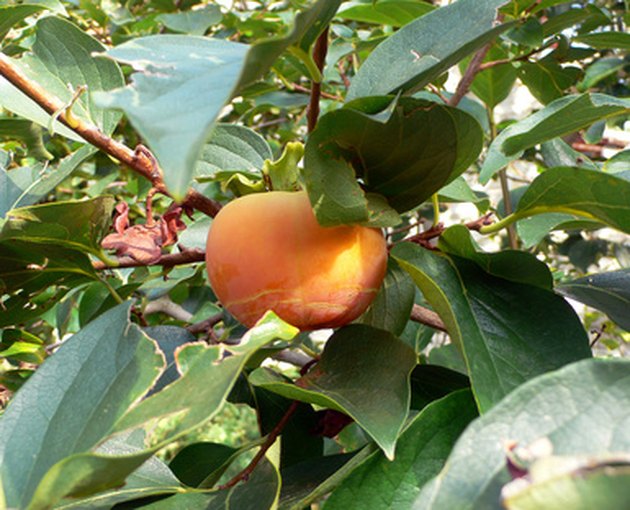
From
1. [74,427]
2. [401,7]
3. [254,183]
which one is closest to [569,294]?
[254,183]

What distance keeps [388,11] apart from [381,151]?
0.57 m

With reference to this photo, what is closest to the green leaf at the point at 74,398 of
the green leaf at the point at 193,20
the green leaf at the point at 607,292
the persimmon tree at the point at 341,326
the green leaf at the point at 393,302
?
the persimmon tree at the point at 341,326

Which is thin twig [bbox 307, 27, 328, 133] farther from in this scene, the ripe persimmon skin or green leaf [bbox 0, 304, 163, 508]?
green leaf [bbox 0, 304, 163, 508]

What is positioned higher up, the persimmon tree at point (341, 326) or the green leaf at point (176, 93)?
the green leaf at point (176, 93)

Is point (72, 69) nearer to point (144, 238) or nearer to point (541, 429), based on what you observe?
point (144, 238)

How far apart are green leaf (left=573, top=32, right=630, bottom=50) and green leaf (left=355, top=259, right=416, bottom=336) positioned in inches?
23.4

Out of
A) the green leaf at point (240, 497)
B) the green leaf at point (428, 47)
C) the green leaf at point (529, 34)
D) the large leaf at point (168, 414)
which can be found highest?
the green leaf at point (428, 47)

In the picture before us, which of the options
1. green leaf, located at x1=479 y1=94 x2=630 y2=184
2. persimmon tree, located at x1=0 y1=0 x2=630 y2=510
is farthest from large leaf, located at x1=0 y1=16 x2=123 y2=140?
green leaf, located at x1=479 y1=94 x2=630 y2=184

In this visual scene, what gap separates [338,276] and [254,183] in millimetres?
125

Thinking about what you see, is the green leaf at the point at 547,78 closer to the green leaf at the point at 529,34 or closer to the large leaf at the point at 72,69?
the green leaf at the point at 529,34

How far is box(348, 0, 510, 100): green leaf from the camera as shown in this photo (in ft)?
1.40

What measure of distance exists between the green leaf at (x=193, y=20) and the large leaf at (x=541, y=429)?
3.70ft

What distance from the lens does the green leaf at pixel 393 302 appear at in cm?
56

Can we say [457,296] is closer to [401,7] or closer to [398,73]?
[398,73]
